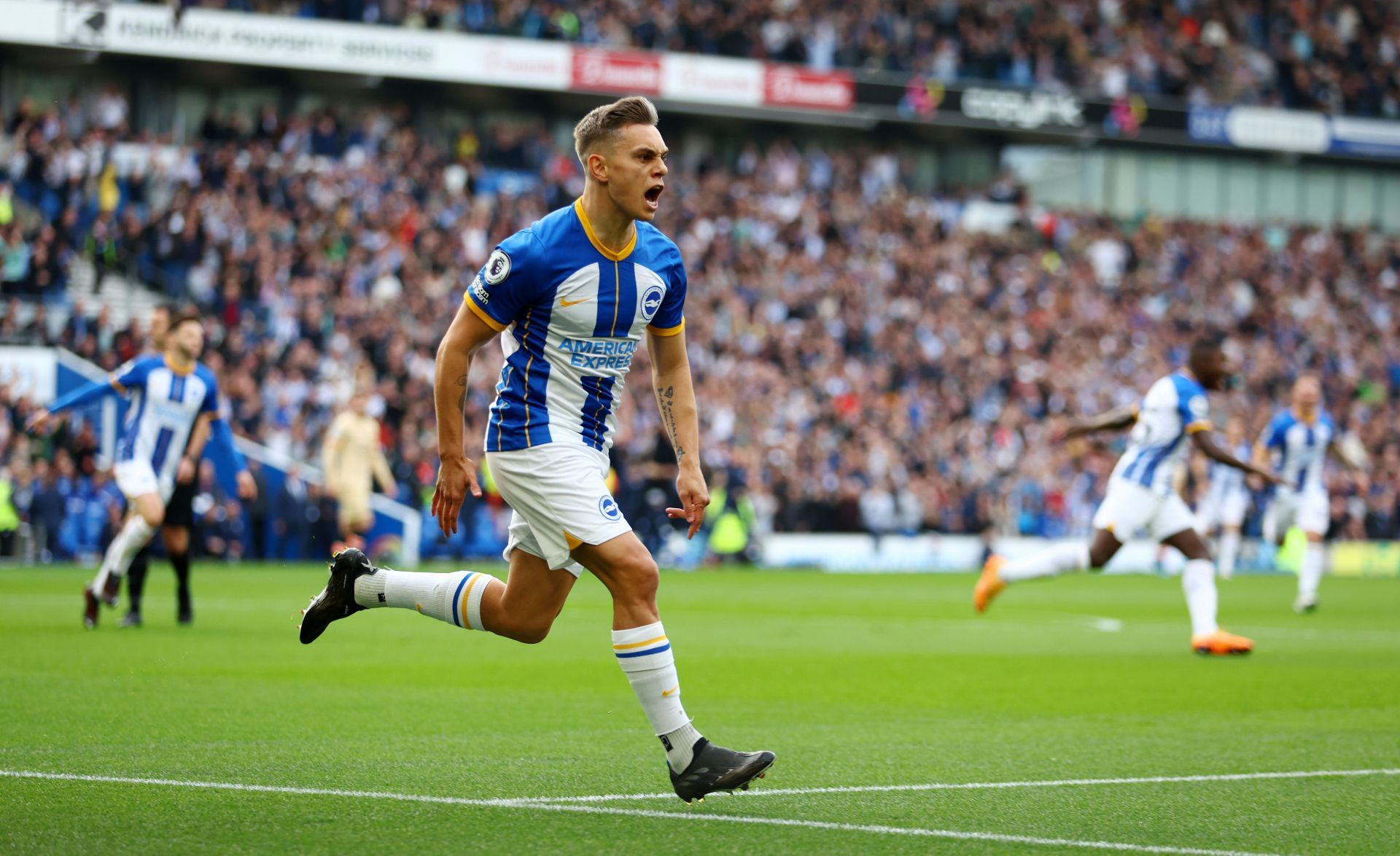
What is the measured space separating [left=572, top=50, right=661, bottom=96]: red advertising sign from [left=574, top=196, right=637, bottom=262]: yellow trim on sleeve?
3235 centimetres

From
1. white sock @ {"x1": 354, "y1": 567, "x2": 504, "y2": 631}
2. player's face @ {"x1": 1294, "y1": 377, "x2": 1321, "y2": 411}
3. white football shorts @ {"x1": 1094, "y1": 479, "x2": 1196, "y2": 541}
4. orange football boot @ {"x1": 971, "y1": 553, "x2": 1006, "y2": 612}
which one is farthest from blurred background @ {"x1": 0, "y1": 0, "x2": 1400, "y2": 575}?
white sock @ {"x1": 354, "y1": 567, "x2": 504, "y2": 631}

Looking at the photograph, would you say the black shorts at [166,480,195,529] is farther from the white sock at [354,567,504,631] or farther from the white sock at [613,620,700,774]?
the white sock at [613,620,700,774]

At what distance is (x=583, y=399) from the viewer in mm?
6008

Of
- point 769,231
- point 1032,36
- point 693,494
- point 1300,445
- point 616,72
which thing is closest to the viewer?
point 693,494

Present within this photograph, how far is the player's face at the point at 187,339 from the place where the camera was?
12.8 m

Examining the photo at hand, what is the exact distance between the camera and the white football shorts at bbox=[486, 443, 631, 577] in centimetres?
579

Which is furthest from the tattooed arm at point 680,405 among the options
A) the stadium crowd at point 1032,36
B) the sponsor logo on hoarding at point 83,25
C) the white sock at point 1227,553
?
the stadium crowd at point 1032,36

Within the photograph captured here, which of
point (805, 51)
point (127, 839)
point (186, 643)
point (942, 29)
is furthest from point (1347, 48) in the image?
point (127, 839)

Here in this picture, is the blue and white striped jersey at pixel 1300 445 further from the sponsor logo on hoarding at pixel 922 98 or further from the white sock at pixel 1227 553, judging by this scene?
the sponsor logo on hoarding at pixel 922 98

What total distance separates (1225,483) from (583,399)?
22.9 meters

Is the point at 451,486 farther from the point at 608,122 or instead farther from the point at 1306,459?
the point at 1306,459

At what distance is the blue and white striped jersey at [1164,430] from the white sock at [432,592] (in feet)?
24.3

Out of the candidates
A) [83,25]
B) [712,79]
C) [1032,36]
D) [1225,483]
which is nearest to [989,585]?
[1225,483]

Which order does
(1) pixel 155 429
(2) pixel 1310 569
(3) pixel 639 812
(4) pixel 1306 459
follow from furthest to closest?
1. (4) pixel 1306 459
2. (2) pixel 1310 569
3. (1) pixel 155 429
4. (3) pixel 639 812
